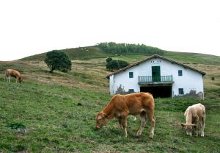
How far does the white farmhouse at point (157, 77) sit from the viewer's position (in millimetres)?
57438

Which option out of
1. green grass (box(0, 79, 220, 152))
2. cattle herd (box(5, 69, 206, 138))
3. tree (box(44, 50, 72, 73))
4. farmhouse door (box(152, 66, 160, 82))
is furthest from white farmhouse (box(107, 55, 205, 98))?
cattle herd (box(5, 69, 206, 138))

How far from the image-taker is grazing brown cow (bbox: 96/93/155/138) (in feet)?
57.1

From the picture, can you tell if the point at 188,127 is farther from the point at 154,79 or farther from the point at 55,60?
the point at 55,60

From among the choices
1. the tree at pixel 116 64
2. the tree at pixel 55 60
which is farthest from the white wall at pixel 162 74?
the tree at pixel 116 64

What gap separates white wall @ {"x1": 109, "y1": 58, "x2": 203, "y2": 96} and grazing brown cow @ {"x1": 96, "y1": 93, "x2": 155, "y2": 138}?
39.4 meters

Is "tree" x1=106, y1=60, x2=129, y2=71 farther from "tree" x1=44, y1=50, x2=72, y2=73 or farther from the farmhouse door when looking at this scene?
the farmhouse door

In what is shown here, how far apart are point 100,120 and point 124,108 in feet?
3.90

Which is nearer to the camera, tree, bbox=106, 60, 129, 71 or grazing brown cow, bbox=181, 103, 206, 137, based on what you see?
grazing brown cow, bbox=181, 103, 206, 137

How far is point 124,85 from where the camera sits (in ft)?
191

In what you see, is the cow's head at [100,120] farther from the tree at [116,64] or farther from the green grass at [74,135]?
the tree at [116,64]

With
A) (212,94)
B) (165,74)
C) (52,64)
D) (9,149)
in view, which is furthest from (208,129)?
(52,64)

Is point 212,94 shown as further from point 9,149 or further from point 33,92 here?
point 9,149

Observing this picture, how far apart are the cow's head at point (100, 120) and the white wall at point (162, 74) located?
39869 mm

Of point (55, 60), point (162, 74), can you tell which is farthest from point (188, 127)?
point (55, 60)
